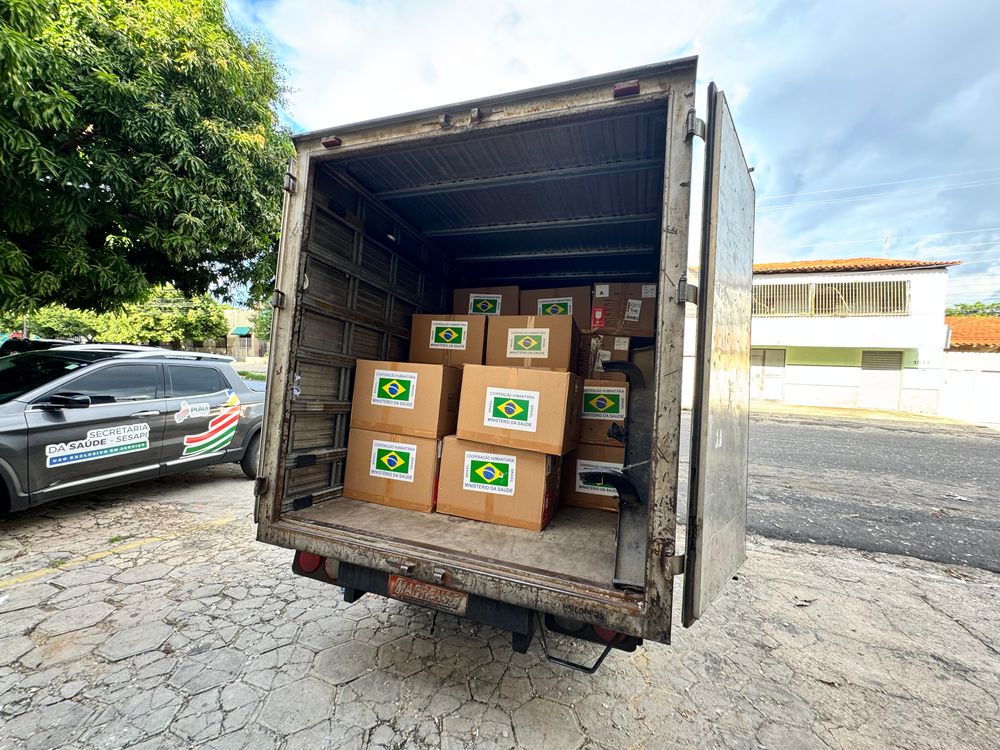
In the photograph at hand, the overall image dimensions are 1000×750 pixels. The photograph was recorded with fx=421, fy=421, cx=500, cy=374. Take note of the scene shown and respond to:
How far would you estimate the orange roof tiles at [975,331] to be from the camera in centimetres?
1847

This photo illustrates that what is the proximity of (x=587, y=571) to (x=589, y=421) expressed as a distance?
1283mm

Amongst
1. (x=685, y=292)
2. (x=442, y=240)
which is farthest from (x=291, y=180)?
(x=685, y=292)

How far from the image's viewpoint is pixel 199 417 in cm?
468

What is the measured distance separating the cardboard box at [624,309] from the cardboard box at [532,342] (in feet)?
1.29

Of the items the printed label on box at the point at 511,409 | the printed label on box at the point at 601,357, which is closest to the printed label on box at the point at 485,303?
the printed label on box at the point at 601,357

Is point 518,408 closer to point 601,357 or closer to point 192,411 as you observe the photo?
point 601,357

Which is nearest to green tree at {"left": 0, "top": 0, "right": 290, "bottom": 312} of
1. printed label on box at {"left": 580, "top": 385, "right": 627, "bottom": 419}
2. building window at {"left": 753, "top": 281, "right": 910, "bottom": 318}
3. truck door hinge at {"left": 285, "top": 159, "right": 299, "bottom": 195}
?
truck door hinge at {"left": 285, "top": 159, "right": 299, "bottom": 195}

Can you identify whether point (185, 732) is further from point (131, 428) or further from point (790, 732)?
point (131, 428)

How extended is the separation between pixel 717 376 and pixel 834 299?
75.2ft

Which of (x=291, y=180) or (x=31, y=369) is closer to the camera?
(x=291, y=180)

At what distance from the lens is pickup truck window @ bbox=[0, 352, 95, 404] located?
354 cm

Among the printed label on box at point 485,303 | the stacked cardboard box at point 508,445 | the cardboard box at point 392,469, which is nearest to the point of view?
the stacked cardboard box at point 508,445

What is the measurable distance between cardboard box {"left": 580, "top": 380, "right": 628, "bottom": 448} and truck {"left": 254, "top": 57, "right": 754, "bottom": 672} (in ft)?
0.35

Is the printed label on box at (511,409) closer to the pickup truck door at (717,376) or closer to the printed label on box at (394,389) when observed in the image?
the printed label on box at (394,389)
